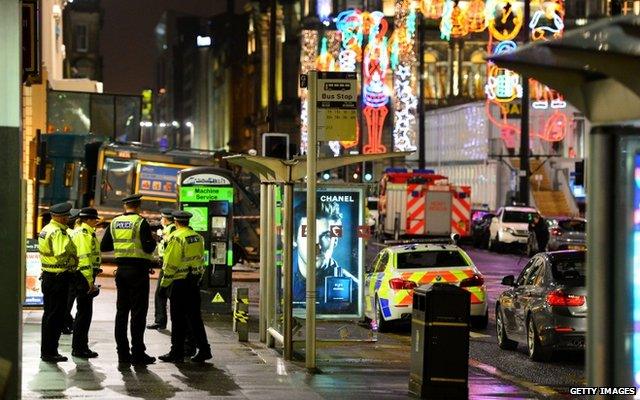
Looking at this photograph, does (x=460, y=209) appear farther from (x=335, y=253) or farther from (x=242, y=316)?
(x=242, y=316)

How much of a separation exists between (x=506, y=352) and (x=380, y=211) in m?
38.7

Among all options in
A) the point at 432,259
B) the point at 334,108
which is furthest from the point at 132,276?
the point at 432,259

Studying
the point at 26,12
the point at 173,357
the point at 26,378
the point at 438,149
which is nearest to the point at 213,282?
the point at 173,357

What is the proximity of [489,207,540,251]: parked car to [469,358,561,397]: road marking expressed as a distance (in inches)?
1283

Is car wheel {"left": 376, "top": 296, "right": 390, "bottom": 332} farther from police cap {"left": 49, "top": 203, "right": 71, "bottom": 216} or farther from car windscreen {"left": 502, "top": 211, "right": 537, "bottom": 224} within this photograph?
car windscreen {"left": 502, "top": 211, "right": 537, "bottom": 224}

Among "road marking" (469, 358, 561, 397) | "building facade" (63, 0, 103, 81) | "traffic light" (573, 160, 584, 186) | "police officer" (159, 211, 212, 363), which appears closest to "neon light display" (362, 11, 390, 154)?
"traffic light" (573, 160, 584, 186)

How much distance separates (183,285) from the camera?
52.7ft

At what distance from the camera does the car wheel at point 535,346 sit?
17.4 meters

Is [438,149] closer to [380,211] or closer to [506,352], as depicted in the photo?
[380,211]

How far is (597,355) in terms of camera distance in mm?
6828

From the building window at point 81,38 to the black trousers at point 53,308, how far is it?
122m

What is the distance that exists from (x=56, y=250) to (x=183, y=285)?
1.48m

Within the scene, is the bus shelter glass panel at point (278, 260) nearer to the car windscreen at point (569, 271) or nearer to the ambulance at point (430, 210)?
the car windscreen at point (569, 271)

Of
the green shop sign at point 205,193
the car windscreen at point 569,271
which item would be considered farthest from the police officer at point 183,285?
the green shop sign at point 205,193
